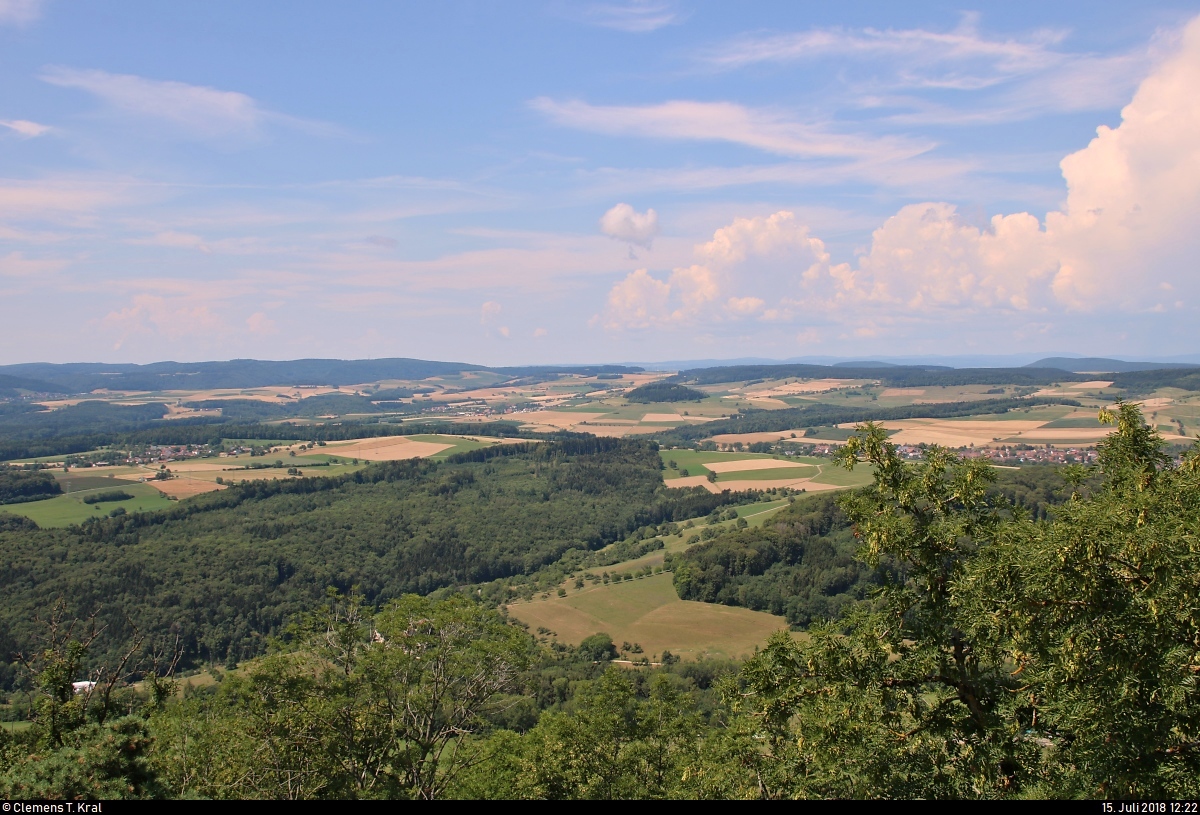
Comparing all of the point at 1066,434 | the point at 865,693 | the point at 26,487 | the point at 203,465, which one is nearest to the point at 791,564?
the point at 865,693

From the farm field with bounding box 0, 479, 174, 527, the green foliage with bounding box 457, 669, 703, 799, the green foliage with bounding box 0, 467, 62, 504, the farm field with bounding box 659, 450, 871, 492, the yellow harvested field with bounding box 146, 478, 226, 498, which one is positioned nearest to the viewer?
the green foliage with bounding box 457, 669, 703, 799

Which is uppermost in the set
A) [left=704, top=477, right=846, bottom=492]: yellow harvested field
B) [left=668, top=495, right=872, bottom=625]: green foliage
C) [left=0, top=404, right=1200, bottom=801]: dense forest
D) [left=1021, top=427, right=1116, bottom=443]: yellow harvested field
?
[left=0, top=404, right=1200, bottom=801]: dense forest

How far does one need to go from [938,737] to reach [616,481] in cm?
12887

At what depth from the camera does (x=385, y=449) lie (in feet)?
513

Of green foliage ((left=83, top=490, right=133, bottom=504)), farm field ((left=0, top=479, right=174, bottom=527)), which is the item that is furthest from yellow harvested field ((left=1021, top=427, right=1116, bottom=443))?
green foliage ((left=83, top=490, right=133, bottom=504))

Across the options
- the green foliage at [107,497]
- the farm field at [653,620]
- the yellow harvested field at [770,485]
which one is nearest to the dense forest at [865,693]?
the farm field at [653,620]

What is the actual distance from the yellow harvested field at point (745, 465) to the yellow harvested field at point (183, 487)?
8784 centimetres

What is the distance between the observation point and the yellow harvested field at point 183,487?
112 m

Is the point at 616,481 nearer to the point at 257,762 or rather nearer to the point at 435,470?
the point at 435,470

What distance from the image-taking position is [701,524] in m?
113

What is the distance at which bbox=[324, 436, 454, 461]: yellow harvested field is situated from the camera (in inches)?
5802

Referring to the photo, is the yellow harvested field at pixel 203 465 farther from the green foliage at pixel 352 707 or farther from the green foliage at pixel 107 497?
the green foliage at pixel 352 707

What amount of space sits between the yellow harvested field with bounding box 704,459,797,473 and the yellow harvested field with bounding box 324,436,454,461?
56.6 meters

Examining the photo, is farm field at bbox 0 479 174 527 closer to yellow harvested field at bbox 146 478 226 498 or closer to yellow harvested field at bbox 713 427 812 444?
yellow harvested field at bbox 146 478 226 498
